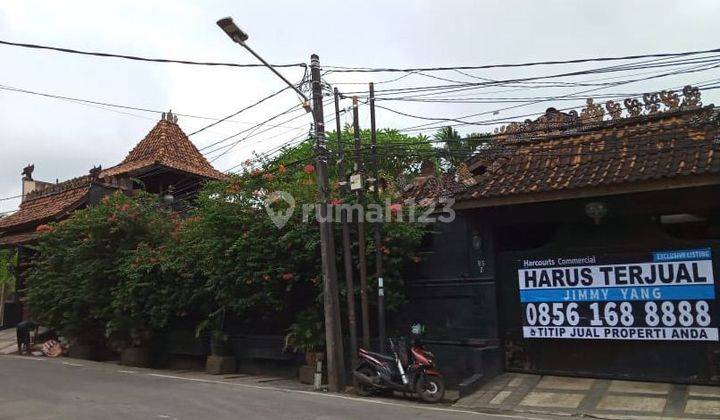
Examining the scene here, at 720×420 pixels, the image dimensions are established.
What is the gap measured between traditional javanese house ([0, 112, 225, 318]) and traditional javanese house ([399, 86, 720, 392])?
1325 centimetres

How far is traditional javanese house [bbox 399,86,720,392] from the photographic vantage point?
1091 centimetres

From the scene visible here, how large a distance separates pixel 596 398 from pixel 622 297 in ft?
6.62

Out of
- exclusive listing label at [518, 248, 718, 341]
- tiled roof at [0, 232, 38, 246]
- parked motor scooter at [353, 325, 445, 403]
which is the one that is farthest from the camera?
tiled roof at [0, 232, 38, 246]

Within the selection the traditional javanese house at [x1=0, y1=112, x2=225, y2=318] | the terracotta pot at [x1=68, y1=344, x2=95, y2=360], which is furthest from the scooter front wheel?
the traditional javanese house at [x1=0, y1=112, x2=225, y2=318]

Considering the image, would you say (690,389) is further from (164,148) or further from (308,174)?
(164,148)

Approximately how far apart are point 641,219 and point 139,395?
969cm

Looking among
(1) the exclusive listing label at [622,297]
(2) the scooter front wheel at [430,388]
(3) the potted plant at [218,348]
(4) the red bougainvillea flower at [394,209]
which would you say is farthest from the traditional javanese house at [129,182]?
(1) the exclusive listing label at [622,297]

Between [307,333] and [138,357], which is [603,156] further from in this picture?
[138,357]

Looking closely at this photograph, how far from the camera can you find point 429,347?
12.9 m

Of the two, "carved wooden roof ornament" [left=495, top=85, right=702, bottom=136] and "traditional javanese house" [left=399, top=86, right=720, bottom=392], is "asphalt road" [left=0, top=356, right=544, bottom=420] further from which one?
"carved wooden roof ornament" [left=495, top=85, right=702, bottom=136]

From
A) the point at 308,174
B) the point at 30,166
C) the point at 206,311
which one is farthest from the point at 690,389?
the point at 30,166

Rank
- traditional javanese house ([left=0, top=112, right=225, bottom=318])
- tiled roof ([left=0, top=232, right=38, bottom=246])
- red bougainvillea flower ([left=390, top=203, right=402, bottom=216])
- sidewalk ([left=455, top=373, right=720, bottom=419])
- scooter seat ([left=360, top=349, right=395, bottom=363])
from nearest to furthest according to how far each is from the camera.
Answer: sidewalk ([left=455, top=373, right=720, bottom=419]) → scooter seat ([left=360, top=349, right=395, bottom=363]) → red bougainvillea flower ([left=390, top=203, right=402, bottom=216]) → tiled roof ([left=0, top=232, right=38, bottom=246]) → traditional javanese house ([left=0, top=112, right=225, bottom=318])

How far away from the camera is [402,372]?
11250 millimetres

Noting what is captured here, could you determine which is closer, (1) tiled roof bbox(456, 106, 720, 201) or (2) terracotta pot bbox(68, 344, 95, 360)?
(1) tiled roof bbox(456, 106, 720, 201)
